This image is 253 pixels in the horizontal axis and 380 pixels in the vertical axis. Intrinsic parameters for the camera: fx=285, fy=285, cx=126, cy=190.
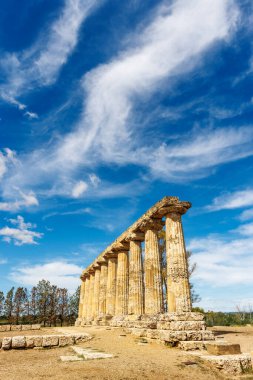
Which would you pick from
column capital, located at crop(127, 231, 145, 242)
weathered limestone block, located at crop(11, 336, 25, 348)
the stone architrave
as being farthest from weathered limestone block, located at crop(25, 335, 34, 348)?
the stone architrave

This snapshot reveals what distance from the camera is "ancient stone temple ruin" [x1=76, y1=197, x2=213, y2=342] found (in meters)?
14.0

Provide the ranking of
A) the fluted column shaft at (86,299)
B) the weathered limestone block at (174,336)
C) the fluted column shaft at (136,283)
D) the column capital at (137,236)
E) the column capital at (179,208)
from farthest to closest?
the fluted column shaft at (86,299) → the column capital at (137,236) → the fluted column shaft at (136,283) → the column capital at (179,208) → the weathered limestone block at (174,336)

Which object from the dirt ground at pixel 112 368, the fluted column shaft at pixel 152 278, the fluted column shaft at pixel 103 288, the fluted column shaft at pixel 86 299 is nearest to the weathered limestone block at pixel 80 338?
the dirt ground at pixel 112 368

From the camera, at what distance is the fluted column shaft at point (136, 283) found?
21.2 metres

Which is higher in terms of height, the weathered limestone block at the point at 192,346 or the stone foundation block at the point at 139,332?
the stone foundation block at the point at 139,332

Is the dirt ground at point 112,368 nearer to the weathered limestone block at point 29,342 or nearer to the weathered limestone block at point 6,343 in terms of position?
the weathered limestone block at point 6,343

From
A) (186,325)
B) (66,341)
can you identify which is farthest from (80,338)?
(186,325)

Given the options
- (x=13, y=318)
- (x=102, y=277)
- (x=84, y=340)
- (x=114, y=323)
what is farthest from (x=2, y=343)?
(x=13, y=318)

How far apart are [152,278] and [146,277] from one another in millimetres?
488

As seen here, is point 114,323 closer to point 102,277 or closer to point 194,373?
point 102,277

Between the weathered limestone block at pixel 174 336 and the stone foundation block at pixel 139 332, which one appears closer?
the weathered limestone block at pixel 174 336

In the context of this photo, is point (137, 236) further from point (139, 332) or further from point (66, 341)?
point (66, 341)

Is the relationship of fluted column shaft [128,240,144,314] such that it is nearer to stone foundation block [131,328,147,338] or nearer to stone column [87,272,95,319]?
stone foundation block [131,328,147,338]

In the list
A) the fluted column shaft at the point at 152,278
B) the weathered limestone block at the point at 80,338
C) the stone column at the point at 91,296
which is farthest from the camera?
the stone column at the point at 91,296
